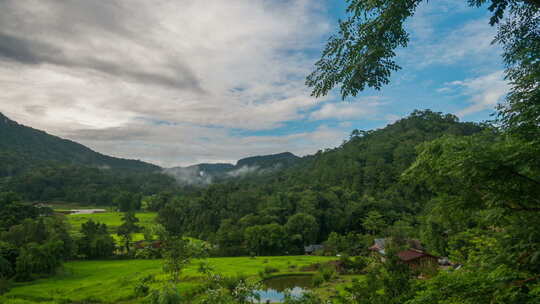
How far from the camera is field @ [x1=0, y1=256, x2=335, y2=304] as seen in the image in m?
23.2

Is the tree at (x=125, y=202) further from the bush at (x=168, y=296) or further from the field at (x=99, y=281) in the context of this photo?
the bush at (x=168, y=296)

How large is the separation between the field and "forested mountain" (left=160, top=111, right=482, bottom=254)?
8997mm

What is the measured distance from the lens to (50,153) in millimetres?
189375

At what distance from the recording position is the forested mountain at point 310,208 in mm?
48812

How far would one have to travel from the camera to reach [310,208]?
2208 inches

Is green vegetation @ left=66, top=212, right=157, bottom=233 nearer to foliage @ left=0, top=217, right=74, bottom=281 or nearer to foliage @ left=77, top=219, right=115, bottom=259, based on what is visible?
foliage @ left=77, top=219, right=115, bottom=259

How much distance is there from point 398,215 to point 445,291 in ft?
182

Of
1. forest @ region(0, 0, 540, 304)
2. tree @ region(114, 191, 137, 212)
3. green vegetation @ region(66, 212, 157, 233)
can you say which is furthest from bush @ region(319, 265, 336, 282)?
tree @ region(114, 191, 137, 212)

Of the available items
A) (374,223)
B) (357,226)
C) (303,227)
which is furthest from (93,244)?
(357,226)

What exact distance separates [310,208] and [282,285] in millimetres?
27837

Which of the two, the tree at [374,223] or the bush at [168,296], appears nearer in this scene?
the bush at [168,296]

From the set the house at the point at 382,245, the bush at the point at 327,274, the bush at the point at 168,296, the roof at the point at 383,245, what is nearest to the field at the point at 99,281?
the bush at the point at 327,274

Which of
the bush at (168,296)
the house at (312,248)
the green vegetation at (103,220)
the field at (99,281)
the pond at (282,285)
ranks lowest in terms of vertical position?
the house at (312,248)

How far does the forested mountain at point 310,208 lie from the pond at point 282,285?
15.2m
